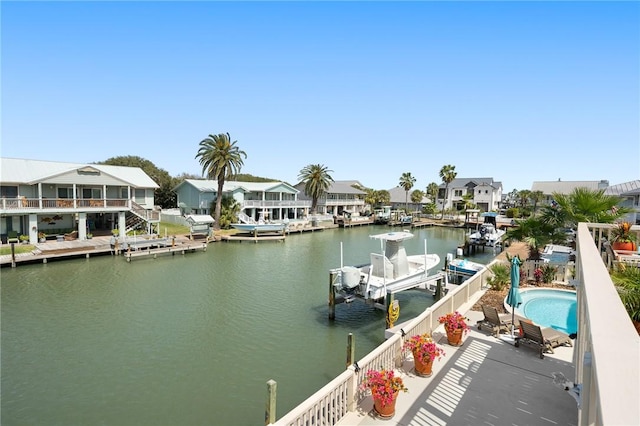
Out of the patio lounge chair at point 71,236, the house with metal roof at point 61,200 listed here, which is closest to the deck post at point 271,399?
the house with metal roof at point 61,200

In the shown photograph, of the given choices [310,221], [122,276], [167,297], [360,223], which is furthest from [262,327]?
[360,223]

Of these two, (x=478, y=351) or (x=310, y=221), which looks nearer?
(x=478, y=351)

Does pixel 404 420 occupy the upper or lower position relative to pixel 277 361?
upper

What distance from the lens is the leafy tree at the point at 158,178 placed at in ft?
200

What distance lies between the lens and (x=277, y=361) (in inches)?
475

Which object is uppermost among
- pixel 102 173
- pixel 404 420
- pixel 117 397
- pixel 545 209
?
pixel 102 173

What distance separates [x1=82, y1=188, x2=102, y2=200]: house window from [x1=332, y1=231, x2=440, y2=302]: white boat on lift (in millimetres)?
30744

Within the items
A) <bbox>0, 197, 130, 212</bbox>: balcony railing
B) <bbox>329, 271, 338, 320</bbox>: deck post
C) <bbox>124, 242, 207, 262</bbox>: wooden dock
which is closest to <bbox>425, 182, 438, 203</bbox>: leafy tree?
<bbox>124, 242, 207, 262</bbox>: wooden dock

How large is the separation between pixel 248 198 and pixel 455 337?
46.8m

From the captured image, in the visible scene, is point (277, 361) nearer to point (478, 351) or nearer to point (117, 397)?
point (117, 397)

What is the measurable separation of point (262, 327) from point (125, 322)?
620cm

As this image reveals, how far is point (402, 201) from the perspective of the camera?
88625 mm

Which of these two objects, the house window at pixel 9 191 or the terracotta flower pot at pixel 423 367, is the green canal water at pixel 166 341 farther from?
the house window at pixel 9 191

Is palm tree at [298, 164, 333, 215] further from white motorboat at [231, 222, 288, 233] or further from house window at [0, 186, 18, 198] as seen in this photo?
house window at [0, 186, 18, 198]
